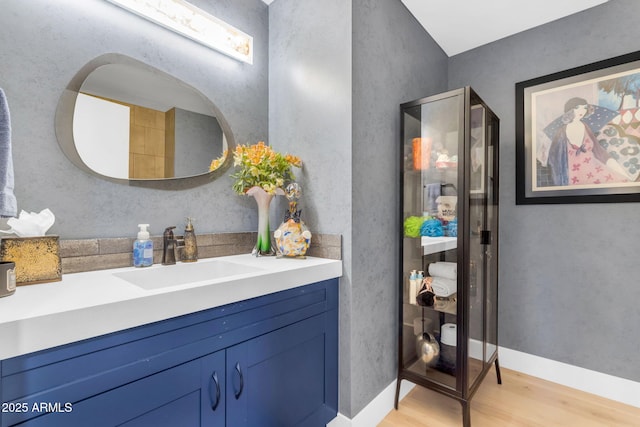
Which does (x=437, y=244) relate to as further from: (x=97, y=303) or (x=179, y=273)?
(x=97, y=303)

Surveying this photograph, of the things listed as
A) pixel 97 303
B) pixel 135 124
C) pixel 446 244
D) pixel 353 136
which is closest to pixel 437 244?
pixel 446 244

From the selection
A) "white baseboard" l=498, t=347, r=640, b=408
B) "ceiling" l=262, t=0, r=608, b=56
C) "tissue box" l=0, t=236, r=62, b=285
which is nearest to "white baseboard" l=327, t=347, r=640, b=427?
"white baseboard" l=498, t=347, r=640, b=408

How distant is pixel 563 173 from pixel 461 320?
4.33ft

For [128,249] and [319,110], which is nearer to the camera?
[128,249]

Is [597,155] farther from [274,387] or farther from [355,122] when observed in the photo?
[274,387]

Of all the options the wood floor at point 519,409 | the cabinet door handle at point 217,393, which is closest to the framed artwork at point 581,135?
the wood floor at point 519,409

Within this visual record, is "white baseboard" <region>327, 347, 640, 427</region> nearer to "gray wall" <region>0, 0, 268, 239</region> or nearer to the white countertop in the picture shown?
the white countertop

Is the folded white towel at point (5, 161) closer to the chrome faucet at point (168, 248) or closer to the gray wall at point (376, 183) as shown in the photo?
the chrome faucet at point (168, 248)

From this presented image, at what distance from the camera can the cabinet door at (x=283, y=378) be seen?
112 cm

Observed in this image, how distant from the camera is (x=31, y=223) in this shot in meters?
1.08

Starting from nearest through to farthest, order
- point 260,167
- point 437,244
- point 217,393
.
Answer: point 217,393 < point 260,167 < point 437,244

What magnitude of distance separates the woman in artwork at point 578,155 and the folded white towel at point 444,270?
1.11 m

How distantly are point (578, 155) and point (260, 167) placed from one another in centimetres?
209

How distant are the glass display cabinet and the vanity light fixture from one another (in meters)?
1.08
